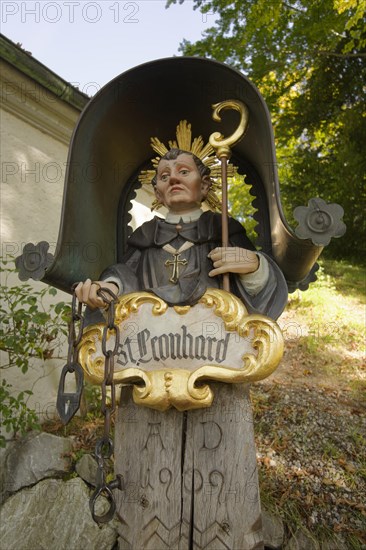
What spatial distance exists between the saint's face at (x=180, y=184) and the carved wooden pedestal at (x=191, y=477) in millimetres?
839

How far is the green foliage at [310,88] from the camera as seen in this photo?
224 inches

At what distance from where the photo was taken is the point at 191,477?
1.71 meters

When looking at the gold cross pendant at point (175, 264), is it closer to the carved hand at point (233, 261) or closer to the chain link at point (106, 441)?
the carved hand at point (233, 261)

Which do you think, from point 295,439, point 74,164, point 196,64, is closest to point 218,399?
point 74,164

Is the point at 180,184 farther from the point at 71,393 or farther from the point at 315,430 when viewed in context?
the point at 315,430

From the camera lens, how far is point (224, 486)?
167 centimetres

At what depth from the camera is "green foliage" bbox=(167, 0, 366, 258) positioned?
5.69m

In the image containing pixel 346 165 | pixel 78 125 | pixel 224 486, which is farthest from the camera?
pixel 346 165

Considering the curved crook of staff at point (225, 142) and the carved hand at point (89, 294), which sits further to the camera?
the curved crook of staff at point (225, 142)

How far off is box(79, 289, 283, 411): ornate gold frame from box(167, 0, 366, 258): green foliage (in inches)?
164

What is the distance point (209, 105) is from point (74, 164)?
0.73 m

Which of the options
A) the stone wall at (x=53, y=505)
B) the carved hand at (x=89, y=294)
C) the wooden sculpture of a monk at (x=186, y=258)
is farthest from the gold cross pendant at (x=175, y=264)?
the stone wall at (x=53, y=505)

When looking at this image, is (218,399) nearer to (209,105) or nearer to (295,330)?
(209,105)

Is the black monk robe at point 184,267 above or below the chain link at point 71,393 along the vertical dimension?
above
